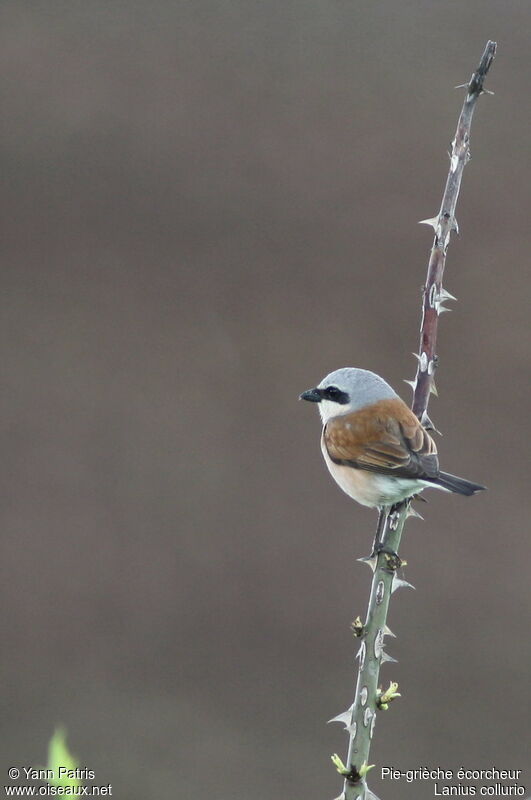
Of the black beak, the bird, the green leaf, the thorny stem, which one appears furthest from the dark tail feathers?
the green leaf

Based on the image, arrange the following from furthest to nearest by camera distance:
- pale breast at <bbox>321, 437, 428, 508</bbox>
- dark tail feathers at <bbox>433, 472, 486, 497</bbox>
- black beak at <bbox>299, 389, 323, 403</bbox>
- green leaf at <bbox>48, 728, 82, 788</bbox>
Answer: black beak at <bbox>299, 389, 323, 403</bbox> < pale breast at <bbox>321, 437, 428, 508</bbox> < dark tail feathers at <bbox>433, 472, 486, 497</bbox> < green leaf at <bbox>48, 728, 82, 788</bbox>

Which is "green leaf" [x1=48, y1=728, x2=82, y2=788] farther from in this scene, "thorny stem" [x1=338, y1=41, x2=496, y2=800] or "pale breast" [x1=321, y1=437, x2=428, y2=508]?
"pale breast" [x1=321, y1=437, x2=428, y2=508]

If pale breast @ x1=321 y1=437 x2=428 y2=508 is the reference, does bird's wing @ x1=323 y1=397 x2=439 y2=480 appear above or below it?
above

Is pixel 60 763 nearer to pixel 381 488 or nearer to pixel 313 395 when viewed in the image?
pixel 381 488

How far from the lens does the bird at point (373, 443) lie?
2.01 metres

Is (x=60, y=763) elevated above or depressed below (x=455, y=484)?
below

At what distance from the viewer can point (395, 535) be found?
1609 mm

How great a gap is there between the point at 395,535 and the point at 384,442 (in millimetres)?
631

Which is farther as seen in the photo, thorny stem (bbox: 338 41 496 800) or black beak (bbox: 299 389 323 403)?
black beak (bbox: 299 389 323 403)

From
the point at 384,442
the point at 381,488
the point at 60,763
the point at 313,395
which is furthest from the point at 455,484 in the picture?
the point at 60,763

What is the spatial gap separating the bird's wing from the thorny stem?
0.37 metres

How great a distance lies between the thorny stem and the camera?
1.24m

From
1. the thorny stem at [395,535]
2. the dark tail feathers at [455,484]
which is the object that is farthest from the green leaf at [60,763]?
the dark tail feathers at [455,484]

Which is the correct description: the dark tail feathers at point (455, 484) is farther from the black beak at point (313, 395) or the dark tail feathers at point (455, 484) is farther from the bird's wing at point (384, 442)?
the black beak at point (313, 395)
